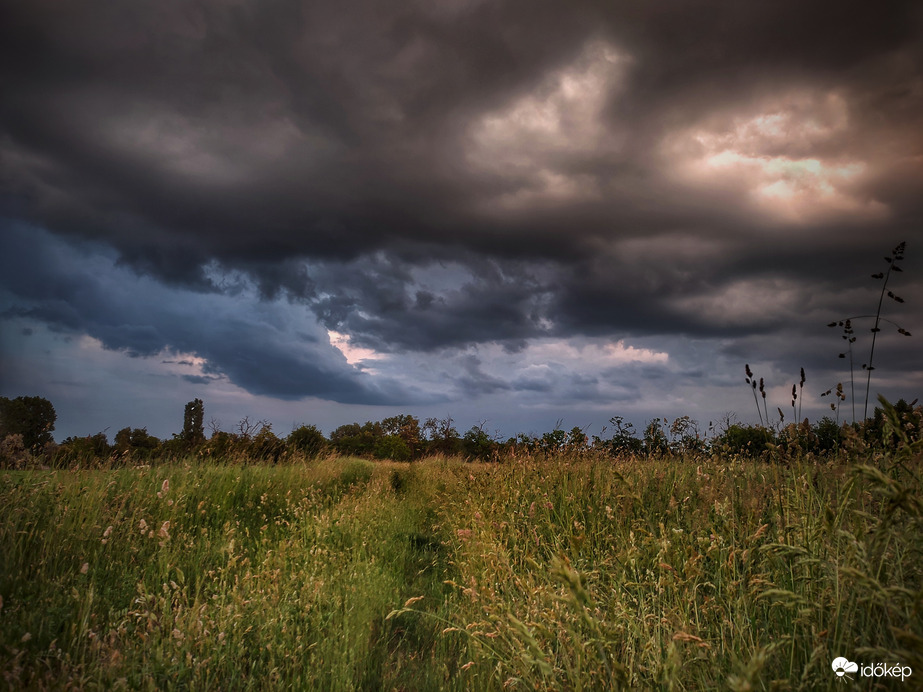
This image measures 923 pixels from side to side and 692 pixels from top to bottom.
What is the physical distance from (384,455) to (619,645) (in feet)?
84.8

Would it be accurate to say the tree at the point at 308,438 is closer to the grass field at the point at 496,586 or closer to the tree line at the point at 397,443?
the tree line at the point at 397,443

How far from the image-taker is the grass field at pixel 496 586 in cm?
229

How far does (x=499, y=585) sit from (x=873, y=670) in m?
3.24

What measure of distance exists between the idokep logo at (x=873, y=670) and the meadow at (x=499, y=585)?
0.06m

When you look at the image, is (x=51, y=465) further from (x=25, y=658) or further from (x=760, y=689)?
(x=760, y=689)

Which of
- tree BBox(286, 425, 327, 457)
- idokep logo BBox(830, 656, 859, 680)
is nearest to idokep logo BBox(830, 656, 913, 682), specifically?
idokep logo BBox(830, 656, 859, 680)

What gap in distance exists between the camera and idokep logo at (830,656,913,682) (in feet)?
6.25

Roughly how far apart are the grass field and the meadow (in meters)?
0.03

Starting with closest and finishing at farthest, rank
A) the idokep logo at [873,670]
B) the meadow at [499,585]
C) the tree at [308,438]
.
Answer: the idokep logo at [873,670]
the meadow at [499,585]
the tree at [308,438]

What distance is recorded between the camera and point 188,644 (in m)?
2.93

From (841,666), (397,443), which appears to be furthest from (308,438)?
(841,666)

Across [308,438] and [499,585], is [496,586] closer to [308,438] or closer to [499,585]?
[499,585]

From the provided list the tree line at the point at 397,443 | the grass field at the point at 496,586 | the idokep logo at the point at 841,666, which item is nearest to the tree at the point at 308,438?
the tree line at the point at 397,443

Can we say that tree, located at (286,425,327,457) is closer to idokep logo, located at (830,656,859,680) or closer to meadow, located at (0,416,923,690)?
meadow, located at (0,416,923,690)
